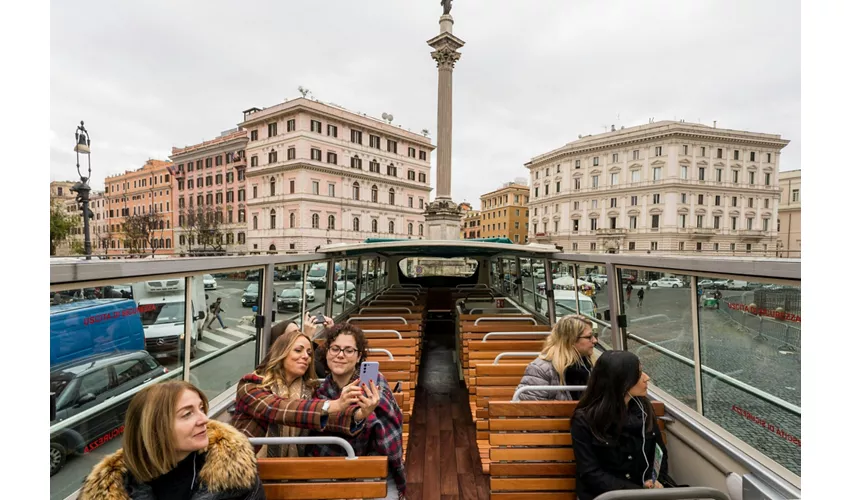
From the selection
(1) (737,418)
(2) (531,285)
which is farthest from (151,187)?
(1) (737,418)

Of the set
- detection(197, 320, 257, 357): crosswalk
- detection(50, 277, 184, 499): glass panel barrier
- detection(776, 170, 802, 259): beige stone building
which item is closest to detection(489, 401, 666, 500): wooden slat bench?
detection(50, 277, 184, 499): glass panel barrier

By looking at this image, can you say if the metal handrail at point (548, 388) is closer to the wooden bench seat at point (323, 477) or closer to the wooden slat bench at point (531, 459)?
the wooden slat bench at point (531, 459)

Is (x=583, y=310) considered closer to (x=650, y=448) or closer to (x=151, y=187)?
(x=650, y=448)

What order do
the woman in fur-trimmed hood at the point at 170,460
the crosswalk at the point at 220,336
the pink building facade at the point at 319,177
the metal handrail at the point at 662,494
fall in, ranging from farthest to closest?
the pink building facade at the point at 319,177
the crosswalk at the point at 220,336
the metal handrail at the point at 662,494
the woman in fur-trimmed hood at the point at 170,460

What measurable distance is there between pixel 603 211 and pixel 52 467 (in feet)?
193

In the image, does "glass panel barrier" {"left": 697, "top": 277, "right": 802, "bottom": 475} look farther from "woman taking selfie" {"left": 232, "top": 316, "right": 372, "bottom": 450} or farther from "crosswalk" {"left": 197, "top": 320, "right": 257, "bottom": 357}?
"crosswalk" {"left": 197, "top": 320, "right": 257, "bottom": 357}

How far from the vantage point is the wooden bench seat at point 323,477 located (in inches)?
72.6

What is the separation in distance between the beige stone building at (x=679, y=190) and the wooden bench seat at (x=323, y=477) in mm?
53068

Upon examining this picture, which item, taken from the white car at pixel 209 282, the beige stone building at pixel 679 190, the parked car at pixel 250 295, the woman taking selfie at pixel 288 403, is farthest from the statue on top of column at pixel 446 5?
the beige stone building at pixel 679 190

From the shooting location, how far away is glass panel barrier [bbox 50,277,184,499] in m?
2.04

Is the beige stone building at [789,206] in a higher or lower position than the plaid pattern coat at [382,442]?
higher

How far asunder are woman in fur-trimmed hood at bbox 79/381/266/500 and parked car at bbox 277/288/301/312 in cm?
279

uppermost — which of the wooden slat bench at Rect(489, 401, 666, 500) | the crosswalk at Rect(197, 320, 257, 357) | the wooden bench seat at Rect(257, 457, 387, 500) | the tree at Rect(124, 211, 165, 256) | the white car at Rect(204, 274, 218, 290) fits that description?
the tree at Rect(124, 211, 165, 256)
